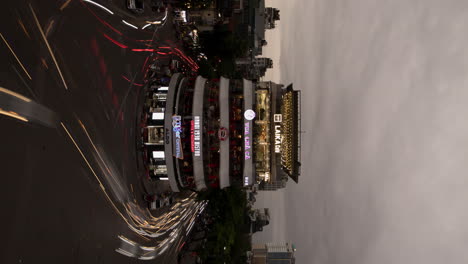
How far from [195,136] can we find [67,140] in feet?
44.8

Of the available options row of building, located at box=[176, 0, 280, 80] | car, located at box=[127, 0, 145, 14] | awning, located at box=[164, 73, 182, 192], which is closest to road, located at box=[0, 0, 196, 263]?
car, located at box=[127, 0, 145, 14]

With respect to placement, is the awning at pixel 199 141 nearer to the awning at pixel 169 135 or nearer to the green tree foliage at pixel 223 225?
the awning at pixel 169 135

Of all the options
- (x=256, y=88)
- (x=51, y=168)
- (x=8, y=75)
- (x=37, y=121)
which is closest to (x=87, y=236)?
(x=51, y=168)

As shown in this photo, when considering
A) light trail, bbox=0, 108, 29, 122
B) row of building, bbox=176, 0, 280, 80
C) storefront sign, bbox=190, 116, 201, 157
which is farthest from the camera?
row of building, bbox=176, 0, 280, 80

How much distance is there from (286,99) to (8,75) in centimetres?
2636

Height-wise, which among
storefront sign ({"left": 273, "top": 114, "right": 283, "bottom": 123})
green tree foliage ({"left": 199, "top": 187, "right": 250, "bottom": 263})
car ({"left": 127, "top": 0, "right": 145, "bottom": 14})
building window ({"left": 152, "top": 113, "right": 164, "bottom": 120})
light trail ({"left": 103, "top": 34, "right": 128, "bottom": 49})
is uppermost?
car ({"left": 127, "top": 0, "right": 145, "bottom": 14})

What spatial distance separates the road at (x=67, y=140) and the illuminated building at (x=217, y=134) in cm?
436

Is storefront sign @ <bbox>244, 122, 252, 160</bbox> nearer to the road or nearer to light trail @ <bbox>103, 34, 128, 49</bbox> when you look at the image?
the road

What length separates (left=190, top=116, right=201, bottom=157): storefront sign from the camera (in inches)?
1144

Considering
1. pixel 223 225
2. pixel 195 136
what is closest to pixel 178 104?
pixel 195 136

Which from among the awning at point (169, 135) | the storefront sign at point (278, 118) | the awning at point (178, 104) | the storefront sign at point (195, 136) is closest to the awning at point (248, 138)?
the storefront sign at point (278, 118)

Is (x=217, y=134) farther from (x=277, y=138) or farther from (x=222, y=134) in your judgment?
(x=277, y=138)

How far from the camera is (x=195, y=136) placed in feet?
95.5

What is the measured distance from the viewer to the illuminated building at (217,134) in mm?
29156
